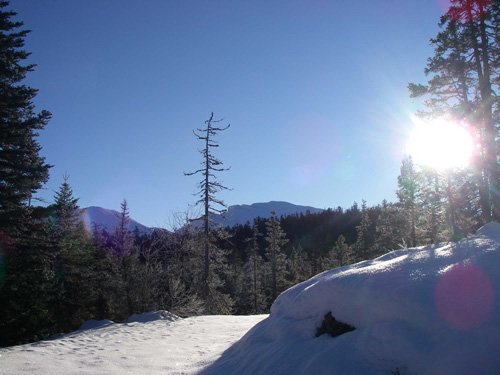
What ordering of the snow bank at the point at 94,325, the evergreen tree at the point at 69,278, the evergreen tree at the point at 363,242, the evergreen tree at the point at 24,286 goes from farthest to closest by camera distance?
the evergreen tree at the point at 363,242 < the evergreen tree at the point at 69,278 < the evergreen tree at the point at 24,286 < the snow bank at the point at 94,325

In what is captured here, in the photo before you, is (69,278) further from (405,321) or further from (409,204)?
(409,204)

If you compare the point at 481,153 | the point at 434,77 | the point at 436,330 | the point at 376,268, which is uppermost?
the point at 434,77

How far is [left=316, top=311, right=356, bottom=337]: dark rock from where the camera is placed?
19.1 feet

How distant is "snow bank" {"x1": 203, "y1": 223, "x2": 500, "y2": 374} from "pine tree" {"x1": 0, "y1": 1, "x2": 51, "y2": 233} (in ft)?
35.7

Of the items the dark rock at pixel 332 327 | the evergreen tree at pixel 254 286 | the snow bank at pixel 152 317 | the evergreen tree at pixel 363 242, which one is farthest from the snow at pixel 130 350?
the evergreen tree at pixel 363 242

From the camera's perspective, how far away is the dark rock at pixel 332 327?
582cm

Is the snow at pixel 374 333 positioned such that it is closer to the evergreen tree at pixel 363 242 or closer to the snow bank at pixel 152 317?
the snow bank at pixel 152 317

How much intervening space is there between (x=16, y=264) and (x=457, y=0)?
70.3 ft

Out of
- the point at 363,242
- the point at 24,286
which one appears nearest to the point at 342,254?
the point at 363,242

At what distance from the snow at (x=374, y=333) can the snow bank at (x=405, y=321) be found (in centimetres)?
1

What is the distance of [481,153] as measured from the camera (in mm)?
17453

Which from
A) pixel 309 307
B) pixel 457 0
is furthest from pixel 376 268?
pixel 457 0

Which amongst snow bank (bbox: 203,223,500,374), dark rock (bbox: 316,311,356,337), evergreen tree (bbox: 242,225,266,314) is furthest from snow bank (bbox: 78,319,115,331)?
evergreen tree (bbox: 242,225,266,314)

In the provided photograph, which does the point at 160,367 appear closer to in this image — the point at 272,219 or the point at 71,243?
the point at 71,243
